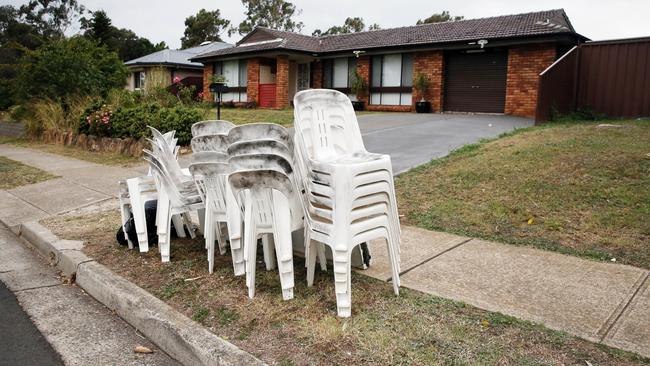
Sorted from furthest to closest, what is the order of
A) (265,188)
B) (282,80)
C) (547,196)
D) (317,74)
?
(317,74), (282,80), (547,196), (265,188)

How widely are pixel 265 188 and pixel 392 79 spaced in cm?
2034

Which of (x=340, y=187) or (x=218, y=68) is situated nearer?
(x=340, y=187)

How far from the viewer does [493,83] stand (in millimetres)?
20391

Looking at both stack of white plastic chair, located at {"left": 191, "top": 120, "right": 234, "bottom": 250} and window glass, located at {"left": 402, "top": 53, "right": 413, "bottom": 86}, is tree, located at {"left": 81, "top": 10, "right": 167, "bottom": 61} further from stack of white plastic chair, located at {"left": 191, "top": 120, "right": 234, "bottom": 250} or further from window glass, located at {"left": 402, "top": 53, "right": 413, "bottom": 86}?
stack of white plastic chair, located at {"left": 191, "top": 120, "right": 234, "bottom": 250}

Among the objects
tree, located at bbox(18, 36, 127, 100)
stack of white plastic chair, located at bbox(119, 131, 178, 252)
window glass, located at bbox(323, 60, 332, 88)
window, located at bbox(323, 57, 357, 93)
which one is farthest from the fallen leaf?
window glass, located at bbox(323, 60, 332, 88)

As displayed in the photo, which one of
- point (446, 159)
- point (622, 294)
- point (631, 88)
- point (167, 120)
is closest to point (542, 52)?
Answer: point (631, 88)

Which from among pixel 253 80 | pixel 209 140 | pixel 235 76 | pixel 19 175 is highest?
pixel 235 76

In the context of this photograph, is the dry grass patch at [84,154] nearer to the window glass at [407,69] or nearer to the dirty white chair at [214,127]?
the dirty white chair at [214,127]

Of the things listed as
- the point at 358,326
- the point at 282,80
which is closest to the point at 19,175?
the point at 358,326

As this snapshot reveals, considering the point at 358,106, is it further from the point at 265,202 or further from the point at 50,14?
the point at 50,14

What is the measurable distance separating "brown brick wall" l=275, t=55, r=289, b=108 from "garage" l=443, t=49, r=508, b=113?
7725 millimetres

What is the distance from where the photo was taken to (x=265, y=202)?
395 cm

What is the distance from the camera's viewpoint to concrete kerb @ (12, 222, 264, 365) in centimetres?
323

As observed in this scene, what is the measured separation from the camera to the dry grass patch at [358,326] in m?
3.04
